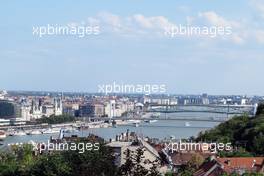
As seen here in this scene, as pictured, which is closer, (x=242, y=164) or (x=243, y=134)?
(x=242, y=164)

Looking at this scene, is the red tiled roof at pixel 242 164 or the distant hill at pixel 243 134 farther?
the distant hill at pixel 243 134

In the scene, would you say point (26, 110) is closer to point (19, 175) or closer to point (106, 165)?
point (19, 175)

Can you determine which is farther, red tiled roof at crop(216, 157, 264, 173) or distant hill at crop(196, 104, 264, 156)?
distant hill at crop(196, 104, 264, 156)

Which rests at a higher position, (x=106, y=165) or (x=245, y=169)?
(x=106, y=165)

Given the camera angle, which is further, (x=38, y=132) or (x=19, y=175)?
(x=38, y=132)

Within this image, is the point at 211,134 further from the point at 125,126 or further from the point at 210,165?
the point at 125,126

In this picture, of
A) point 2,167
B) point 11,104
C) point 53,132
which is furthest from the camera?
point 11,104

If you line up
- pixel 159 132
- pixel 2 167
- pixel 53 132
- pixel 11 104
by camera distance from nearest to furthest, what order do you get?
pixel 2 167 → pixel 159 132 → pixel 53 132 → pixel 11 104

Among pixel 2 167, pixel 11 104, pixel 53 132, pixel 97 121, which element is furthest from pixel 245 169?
pixel 11 104

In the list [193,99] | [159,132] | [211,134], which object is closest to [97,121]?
[159,132]
